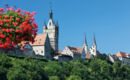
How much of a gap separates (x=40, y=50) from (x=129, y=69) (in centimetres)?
5192

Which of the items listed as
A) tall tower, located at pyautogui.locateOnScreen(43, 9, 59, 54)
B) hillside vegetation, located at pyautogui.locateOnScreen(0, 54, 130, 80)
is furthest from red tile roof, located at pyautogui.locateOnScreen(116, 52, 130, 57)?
hillside vegetation, located at pyautogui.locateOnScreen(0, 54, 130, 80)

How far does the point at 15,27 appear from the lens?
23.7 meters

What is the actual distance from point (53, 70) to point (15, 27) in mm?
63462

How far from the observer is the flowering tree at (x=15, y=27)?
23.6 meters

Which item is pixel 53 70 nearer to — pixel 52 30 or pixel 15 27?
pixel 15 27

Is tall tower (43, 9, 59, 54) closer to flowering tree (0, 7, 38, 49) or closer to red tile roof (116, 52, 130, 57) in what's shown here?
A: red tile roof (116, 52, 130, 57)

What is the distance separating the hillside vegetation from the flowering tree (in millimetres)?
47512

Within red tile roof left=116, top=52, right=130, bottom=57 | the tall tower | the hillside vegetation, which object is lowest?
the hillside vegetation

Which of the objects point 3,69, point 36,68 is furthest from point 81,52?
point 3,69

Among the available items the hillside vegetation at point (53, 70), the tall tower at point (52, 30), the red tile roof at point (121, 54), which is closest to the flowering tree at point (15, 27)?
the hillside vegetation at point (53, 70)

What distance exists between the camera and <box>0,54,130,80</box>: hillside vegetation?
7392 centimetres

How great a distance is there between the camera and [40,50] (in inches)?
4055

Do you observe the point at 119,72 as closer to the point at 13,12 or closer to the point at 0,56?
the point at 0,56

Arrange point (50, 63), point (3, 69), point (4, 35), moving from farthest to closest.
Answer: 1. point (50, 63)
2. point (3, 69)
3. point (4, 35)
